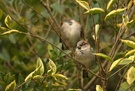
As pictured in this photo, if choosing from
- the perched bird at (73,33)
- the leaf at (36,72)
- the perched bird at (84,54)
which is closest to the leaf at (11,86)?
the leaf at (36,72)

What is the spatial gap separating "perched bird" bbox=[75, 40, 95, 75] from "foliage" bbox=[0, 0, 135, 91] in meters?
0.06

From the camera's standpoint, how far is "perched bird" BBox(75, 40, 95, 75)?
10.4ft

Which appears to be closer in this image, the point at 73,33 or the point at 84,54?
the point at 84,54

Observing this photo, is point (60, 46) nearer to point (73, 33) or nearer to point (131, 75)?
point (131, 75)

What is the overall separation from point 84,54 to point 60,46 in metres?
0.69

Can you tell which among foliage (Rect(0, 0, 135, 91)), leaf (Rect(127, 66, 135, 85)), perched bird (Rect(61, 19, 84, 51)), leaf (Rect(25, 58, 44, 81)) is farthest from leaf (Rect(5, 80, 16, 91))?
perched bird (Rect(61, 19, 84, 51))

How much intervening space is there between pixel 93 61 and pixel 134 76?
113 cm

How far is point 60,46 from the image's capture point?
2557 millimetres

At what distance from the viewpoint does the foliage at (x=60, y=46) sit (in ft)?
6.76

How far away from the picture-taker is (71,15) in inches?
154

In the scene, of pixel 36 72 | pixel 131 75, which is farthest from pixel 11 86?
pixel 131 75

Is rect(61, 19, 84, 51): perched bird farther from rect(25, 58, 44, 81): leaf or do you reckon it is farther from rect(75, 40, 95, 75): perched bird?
rect(25, 58, 44, 81): leaf

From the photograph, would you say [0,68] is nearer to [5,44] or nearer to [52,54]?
[52,54]

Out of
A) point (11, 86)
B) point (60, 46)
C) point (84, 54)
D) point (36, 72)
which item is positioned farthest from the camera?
point (84, 54)
